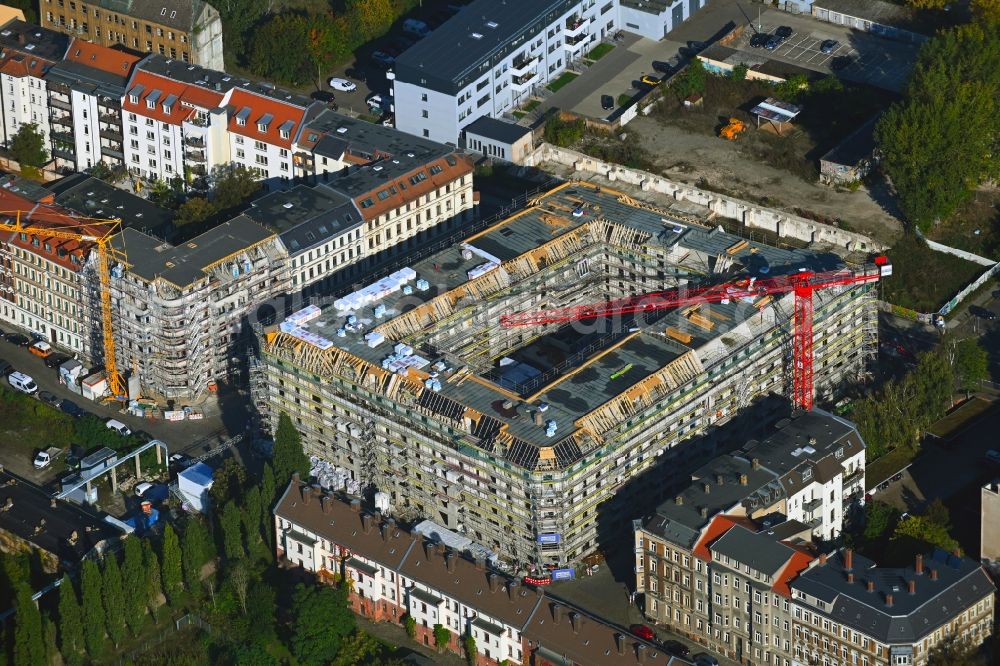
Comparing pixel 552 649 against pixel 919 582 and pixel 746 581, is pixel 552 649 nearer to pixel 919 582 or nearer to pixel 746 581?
pixel 746 581

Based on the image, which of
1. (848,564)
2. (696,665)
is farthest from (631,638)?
(848,564)

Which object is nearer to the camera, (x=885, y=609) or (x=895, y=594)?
(x=885, y=609)

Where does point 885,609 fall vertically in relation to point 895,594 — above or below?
below

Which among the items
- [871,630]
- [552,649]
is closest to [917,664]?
[871,630]
